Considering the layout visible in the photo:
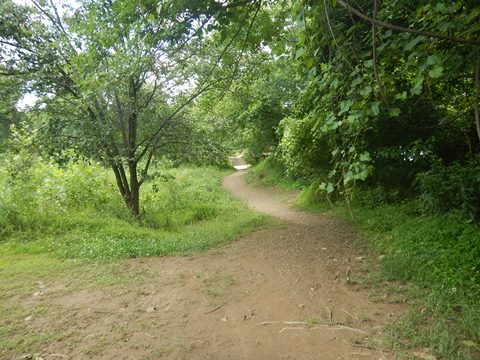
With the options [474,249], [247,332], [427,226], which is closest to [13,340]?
[247,332]

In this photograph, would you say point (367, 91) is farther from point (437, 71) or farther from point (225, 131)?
point (225, 131)

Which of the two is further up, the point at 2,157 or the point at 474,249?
the point at 2,157

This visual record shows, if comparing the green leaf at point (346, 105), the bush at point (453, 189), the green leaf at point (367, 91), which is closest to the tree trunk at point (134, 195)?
the bush at point (453, 189)

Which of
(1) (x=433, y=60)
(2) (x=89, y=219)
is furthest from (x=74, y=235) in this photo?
(1) (x=433, y=60)

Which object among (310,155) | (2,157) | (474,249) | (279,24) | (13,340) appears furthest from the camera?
(310,155)

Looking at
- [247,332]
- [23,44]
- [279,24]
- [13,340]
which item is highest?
[23,44]

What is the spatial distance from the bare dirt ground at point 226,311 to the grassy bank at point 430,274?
25cm

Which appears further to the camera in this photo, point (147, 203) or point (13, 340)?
point (147, 203)

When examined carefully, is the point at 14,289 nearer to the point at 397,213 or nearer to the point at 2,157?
the point at 2,157

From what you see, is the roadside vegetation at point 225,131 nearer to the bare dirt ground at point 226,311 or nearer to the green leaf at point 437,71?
the green leaf at point 437,71

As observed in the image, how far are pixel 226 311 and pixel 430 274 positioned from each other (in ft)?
7.38

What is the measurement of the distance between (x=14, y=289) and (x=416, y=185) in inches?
261

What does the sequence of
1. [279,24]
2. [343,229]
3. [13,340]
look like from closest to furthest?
[13,340]
[279,24]
[343,229]

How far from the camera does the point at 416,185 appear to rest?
598 cm
